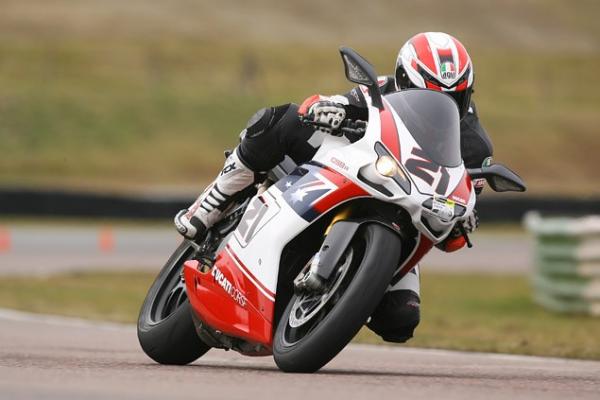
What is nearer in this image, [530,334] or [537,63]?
[530,334]

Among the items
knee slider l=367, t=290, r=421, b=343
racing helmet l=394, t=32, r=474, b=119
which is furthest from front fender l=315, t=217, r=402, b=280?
racing helmet l=394, t=32, r=474, b=119

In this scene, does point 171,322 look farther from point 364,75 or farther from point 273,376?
point 364,75

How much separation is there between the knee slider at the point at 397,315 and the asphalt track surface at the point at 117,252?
12.8m

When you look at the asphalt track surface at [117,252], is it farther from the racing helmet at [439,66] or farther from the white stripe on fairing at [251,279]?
the racing helmet at [439,66]

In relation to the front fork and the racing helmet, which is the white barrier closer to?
the racing helmet

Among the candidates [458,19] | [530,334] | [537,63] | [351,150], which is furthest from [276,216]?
[458,19]

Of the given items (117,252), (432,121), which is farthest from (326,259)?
(117,252)

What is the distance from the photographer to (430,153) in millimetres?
6383

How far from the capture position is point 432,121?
6.50 metres

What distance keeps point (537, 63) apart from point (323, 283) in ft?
217

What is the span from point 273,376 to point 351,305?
20.1 inches

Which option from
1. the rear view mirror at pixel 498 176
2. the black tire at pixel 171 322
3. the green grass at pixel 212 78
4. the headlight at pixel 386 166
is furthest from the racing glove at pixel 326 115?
the green grass at pixel 212 78

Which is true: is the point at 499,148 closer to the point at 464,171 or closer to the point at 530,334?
the point at 530,334

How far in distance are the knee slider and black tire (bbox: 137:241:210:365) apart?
3.40 ft
